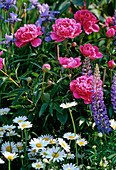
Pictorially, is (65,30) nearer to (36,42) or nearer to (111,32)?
(36,42)

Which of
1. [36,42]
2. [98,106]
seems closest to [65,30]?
[36,42]

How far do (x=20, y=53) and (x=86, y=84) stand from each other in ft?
3.88

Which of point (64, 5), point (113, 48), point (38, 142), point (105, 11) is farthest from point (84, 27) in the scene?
point (38, 142)

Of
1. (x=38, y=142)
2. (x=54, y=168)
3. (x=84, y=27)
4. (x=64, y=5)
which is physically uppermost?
(x=64, y=5)

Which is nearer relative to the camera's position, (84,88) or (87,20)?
(84,88)

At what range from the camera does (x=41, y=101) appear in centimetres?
208

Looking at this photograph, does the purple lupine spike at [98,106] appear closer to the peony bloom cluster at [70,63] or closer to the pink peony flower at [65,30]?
the peony bloom cluster at [70,63]

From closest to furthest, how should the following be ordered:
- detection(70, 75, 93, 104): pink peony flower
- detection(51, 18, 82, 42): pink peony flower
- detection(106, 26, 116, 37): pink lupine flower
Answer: detection(70, 75, 93, 104): pink peony flower
detection(51, 18, 82, 42): pink peony flower
detection(106, 26, 116, 37): pink lupine flower

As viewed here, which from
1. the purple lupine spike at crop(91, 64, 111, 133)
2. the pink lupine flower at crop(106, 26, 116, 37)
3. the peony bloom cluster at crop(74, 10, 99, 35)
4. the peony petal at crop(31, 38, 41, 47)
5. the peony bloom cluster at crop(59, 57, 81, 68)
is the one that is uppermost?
the peony bloom cluster at crop(74, 10, 99, 35)

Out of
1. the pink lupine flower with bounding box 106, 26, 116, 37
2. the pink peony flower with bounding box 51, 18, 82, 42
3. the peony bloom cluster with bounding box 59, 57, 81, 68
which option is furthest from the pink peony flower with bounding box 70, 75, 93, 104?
the pink lupine flower with bounding box 106, 26, 116, 37

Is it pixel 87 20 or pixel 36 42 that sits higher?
pixel 87 20

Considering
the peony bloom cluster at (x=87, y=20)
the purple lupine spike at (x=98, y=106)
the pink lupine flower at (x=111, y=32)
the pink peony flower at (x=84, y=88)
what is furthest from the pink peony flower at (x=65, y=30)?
the purple lupine spike at (x=98, y=106)

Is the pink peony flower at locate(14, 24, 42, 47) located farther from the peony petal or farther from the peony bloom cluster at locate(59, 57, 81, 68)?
the peony bloom cluster at locate(59, 57, 81, 68)

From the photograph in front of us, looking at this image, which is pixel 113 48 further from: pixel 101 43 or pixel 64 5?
pixel 64 5
